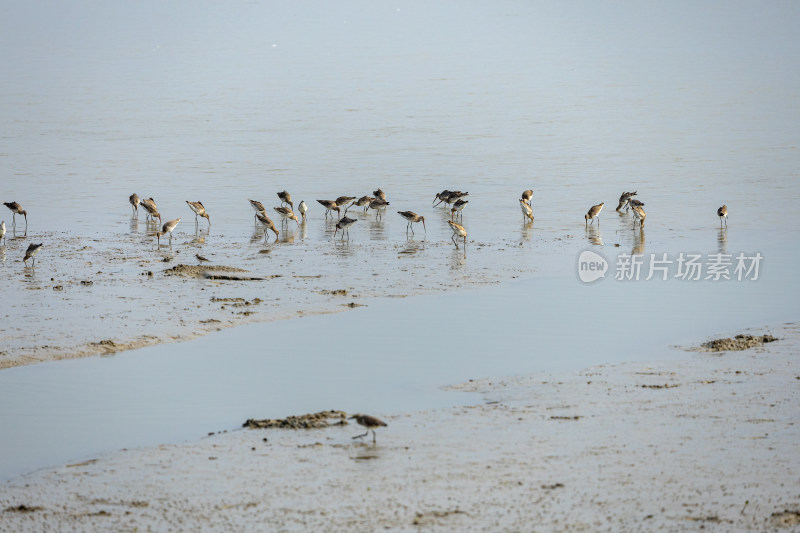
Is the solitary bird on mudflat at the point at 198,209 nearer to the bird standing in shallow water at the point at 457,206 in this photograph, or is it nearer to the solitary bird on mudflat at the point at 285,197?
the solitary bird on mudflat at the point at 285,197

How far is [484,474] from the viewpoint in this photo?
8.02 meters

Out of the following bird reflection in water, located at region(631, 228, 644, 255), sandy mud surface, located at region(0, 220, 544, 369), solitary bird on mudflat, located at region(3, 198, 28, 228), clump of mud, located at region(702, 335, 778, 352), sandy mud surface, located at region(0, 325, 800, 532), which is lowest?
sandy mud surface, located at region(0, 325, 800, 532)

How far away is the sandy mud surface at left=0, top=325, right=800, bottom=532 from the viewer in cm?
728

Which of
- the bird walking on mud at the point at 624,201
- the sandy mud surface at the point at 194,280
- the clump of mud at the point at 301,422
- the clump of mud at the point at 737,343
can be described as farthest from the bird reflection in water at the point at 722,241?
the clump of mud at the point at 301,422

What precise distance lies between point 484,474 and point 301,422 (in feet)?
6.51

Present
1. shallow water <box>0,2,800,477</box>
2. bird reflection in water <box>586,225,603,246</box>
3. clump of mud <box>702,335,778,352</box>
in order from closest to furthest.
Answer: shallow water <box>0,2,800,477</box>
clump of mud <box>702,335,778,352</box>
bird reflection in water <box>586,225,603,246</box>

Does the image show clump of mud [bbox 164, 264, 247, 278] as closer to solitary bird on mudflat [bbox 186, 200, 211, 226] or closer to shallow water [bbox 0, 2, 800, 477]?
shallow water [bbox 0, 2, 800, 477]

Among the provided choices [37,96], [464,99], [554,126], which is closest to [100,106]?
[37,96]

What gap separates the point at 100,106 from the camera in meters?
45.8

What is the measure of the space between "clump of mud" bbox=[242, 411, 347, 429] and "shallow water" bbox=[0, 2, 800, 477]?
0.37m

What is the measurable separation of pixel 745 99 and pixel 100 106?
28.1 m

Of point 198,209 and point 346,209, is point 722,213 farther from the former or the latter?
point 198,209

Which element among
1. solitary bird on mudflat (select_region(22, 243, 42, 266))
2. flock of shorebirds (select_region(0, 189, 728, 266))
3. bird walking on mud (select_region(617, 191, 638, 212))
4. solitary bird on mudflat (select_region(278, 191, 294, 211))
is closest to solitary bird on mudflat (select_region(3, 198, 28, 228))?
flock of shorebirds (select_region(0, 189, 728, 266))

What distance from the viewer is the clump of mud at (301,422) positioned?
30.3 ft
